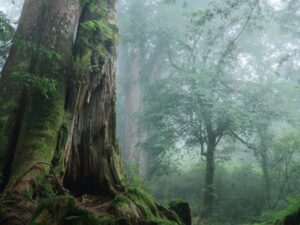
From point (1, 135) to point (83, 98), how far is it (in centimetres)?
157

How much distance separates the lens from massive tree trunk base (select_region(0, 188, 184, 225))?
400cm

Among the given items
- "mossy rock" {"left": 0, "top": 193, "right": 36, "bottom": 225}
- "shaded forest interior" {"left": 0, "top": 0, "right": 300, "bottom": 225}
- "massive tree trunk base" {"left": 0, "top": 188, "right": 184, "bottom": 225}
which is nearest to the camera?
"massive tree trunk base" {"left": 0, "top": 188, "right": 184, "bottom": 225}

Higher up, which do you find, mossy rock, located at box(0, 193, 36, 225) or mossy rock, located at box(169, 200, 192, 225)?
mossy rock, located at box(169, 200, 192, 225)

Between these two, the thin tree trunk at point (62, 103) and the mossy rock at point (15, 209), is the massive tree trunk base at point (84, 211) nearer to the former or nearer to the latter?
the mossy rock at point (15, 209)

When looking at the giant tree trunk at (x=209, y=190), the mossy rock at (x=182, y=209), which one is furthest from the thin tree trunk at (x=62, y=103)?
the giant tree trunk at (x=209, y=190)

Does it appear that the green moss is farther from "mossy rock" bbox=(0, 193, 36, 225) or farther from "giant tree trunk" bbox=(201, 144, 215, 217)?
"giant tree trunk" bbox=(201, 144, 215, 217)

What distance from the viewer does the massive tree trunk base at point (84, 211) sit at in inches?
158

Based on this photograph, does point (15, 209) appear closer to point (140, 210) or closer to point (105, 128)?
point (140, 210)

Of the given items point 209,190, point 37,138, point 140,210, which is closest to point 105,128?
point 37,138

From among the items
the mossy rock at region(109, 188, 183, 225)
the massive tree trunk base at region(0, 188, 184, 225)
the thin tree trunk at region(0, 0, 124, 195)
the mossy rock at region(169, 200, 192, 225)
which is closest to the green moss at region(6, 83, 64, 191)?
the thin tree trunk at region(0, 0, 124, 195)

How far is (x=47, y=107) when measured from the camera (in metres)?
6.24

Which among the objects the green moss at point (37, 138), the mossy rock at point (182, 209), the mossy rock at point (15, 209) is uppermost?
the green moss at point (37, 138)

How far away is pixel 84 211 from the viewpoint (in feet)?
14.3

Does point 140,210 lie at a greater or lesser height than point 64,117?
lesser
